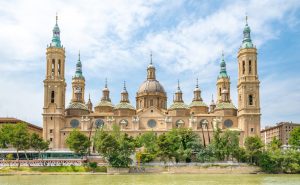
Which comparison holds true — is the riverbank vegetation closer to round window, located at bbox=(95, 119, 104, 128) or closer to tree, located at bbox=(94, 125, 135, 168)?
tree, located at bbox=(94, 125, 135, 168)

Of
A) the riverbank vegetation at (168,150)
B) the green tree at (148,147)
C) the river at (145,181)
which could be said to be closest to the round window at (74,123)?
the riverbank vegetation at (168,150)

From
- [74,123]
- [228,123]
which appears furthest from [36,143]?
[228,123]

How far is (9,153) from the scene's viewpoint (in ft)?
276

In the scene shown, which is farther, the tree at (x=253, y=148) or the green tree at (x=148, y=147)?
the green tree at (x=148, y=147)

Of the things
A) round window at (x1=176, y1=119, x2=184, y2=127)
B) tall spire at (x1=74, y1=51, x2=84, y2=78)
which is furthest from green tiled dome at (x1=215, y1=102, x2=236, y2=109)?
tall spire at (x1=74, y1=51, x2=84, y2=78)

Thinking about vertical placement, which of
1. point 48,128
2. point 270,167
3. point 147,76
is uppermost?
point 147,76

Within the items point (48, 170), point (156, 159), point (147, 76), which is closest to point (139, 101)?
point (147, 76)

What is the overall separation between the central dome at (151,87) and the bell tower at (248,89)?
1880 centimetres

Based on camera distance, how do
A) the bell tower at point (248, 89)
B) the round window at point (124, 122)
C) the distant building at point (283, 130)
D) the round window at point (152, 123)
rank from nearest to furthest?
the bell tower at point (248, 89)
the round window at point (124, 122)
the round window at point (152, 123)
the distant building at point (283, 130)

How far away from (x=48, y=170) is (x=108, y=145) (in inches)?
398

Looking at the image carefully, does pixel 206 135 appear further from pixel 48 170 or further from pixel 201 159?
pixel 48 170

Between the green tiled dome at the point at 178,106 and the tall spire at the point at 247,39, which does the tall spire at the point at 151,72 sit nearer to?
the green tiled dome at the point at 178,106

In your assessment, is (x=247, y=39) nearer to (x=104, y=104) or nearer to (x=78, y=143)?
(x=104, y=104)

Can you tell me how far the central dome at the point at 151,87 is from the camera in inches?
4265
